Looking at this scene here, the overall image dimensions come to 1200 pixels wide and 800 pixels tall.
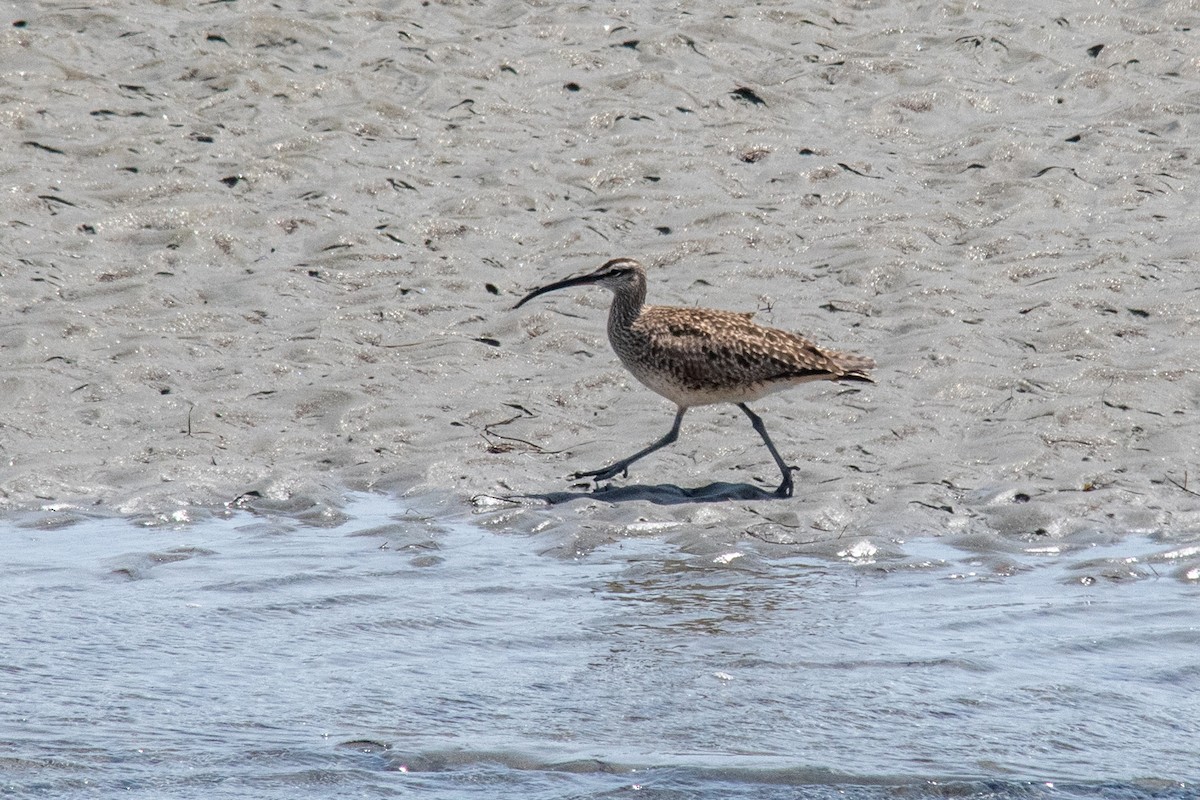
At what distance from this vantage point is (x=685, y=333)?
8898 mm

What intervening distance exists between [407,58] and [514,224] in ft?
7.99

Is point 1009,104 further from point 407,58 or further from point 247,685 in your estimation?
point 247,685

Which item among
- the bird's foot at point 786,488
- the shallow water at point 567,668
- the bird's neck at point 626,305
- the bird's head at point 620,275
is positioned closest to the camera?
the shallow water at point 567,668

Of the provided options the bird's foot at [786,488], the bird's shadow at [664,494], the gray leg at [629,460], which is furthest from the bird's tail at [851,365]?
the gray leg at [629,460]

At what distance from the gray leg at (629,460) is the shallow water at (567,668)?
71 centimetres

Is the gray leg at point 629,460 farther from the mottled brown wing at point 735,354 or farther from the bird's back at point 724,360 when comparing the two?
the mottled brown wing at point 735,354

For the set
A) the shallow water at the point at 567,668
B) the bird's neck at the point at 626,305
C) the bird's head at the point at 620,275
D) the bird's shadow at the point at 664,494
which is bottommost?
the bird's shadow at the point at 664,494

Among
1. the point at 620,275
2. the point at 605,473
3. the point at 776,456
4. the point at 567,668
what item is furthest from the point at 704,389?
the point at 567,668

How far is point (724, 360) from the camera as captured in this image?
28.6 ft

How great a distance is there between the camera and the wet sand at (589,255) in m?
8.74

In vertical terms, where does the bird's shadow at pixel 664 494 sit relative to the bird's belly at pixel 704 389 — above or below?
below

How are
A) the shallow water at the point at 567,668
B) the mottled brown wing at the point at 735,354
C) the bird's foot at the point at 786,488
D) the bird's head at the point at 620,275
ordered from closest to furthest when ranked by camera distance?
the shallow water at the point at 567,668 → the bird's foot at the point at 786,488 → the mottled brown wing at the point at 735,354 → the bird's head at the point at 620,275

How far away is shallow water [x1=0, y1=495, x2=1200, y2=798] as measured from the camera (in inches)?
231

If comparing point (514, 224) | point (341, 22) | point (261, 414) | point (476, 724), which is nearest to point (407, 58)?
point (341, 22)
